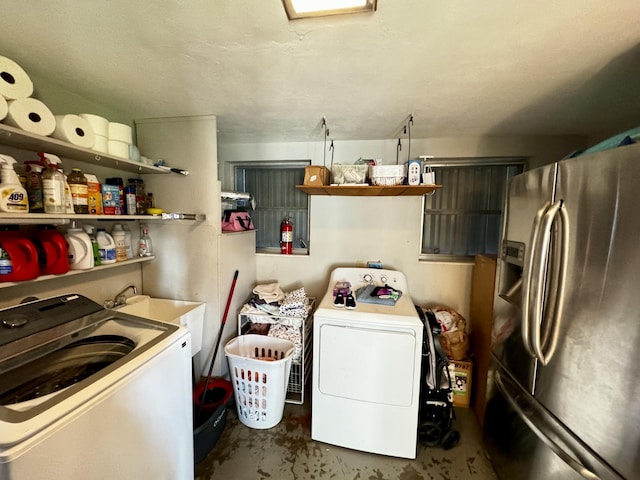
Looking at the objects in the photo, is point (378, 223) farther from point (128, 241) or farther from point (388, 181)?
point (128, 241)

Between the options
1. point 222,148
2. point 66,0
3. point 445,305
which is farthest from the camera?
point 222,148

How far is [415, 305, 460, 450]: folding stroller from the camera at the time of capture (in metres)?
1.63

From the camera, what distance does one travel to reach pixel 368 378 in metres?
1.57

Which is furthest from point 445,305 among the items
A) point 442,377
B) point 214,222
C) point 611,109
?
point 214,222

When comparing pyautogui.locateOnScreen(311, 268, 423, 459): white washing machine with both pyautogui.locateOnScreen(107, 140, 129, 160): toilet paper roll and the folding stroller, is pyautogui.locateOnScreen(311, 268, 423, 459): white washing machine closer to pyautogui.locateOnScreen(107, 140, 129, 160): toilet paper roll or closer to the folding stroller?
the folding stroller

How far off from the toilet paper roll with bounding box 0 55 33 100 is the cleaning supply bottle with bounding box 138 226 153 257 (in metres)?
1.05

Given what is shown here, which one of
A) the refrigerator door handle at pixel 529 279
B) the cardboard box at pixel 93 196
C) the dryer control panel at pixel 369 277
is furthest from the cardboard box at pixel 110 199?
the refrigerator door handle at pixel 529 279

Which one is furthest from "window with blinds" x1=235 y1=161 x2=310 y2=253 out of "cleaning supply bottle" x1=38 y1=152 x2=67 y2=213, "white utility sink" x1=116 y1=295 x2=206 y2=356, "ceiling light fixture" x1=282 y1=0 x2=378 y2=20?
"ceiling light fixture" x1=282 y1=0 x2=378 y2=20

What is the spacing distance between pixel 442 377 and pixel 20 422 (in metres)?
1.98

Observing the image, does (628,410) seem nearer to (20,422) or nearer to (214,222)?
(20,422)

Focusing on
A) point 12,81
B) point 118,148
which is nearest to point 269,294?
point 118,148

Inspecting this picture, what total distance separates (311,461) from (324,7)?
2.30 m

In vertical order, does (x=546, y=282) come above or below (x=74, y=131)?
below

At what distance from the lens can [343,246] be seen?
2.46 metres
